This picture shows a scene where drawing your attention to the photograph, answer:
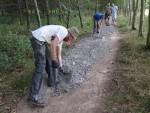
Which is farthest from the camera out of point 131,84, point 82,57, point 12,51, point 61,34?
point 82,57

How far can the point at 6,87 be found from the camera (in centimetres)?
912

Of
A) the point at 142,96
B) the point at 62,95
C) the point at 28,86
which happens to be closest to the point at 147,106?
the point at 142,96

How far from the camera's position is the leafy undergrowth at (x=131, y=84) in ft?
23.9

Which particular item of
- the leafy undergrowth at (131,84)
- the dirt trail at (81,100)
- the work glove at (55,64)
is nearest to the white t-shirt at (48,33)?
the work glove at (55,64)

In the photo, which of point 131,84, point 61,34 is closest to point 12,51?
point 61,34

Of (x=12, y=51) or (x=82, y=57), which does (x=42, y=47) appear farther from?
(x=82, y=57)

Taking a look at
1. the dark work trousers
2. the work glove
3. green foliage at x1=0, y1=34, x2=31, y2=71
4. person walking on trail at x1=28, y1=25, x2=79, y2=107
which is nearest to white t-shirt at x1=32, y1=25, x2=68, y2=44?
person walking on trail at x1=28, y1=25, x2=79, y2=107

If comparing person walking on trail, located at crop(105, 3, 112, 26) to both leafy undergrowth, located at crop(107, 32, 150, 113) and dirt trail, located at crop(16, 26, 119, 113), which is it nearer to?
leafy undergrowth, located at crop(107, 32, 150, 113)

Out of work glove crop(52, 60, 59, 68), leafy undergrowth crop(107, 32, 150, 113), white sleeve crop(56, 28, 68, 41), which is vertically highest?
white sleeve crop(56, 28, 68, 41)

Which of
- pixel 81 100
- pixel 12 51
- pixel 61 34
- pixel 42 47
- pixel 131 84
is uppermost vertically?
pixel 61 34

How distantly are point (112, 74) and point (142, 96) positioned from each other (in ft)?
7.10

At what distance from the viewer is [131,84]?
8562mm

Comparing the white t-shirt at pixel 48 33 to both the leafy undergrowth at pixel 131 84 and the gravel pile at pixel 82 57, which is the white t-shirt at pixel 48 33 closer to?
the gravel pile at pixel 82 57

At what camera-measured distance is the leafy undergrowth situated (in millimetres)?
7289
